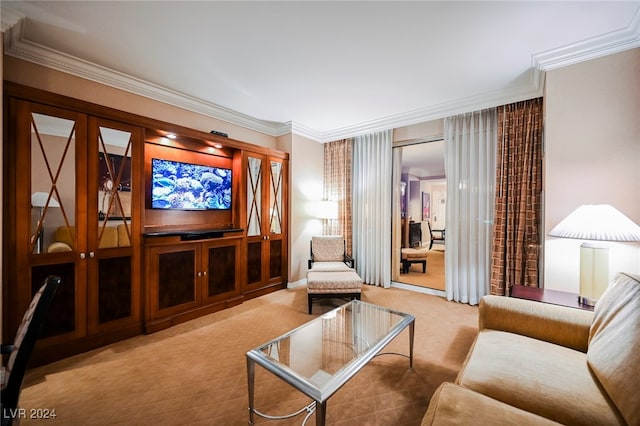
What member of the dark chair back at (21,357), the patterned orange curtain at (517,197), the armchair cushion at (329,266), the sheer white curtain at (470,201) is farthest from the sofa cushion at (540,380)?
the armchair cushion at (329,266)

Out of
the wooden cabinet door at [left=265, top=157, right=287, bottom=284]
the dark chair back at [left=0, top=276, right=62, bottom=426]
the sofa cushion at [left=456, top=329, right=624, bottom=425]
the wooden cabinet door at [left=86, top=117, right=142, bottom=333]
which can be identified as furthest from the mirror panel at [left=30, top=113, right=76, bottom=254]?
the sofa cushion at [left=456, top=329, right=624, bottom=425]

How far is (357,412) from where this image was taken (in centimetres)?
159

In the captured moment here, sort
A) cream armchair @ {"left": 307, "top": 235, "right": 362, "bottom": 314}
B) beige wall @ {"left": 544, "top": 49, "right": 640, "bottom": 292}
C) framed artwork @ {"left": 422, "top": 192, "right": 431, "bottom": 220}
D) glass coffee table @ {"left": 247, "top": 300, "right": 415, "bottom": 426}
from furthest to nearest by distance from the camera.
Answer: framed artwork @ {"left": 422, "top": 192, "right": 431, "bottom": 220} → cream armchair @ {"left": 307, "top": 235, "right": 362, "bottom": 314} → beige wall @ {"left": 544, "top": 49, "right": 640, "bottom": 292} → glass coffee table @ {"left": 247, "top": 300, "right": 415, "bottom": 426}

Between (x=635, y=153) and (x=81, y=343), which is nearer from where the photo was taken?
(x=635, y=153)

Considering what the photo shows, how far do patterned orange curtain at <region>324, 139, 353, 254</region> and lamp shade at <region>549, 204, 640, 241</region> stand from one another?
2.94 meters

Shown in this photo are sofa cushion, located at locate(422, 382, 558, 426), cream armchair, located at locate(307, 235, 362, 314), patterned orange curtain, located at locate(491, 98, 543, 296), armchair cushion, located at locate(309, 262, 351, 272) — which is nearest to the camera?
sofa cushion, located at locate(422, 382, 558, 426)

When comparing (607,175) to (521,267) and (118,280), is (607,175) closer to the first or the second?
(521,267)

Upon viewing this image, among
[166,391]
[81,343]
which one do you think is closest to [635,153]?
[166,391]

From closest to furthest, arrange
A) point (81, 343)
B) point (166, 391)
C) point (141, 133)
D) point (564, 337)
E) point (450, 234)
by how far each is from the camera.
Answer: point (564, 337) → point (166, 391) → point (81, 343) → point (141, 133) → point (450, 234)

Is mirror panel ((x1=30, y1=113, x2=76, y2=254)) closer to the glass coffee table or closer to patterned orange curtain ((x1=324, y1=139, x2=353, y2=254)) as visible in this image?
the glass coffee table

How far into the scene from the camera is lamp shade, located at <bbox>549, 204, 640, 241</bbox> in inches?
65.4

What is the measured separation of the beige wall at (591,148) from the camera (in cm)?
208

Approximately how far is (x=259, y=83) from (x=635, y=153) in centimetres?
347

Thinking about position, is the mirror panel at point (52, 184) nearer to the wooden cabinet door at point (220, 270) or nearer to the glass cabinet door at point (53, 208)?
the glass cabinet door at point (53, 208)
